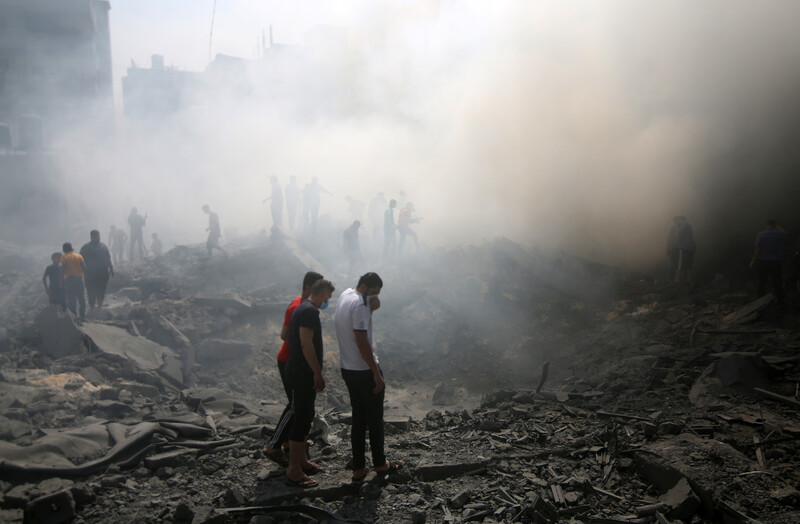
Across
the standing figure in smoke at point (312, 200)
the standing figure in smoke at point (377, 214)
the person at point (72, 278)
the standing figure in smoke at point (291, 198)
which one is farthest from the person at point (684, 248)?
the person at point (72, 278)

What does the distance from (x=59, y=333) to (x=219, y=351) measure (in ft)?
7.35

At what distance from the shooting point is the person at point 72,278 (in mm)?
8133

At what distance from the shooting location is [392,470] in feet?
12.5

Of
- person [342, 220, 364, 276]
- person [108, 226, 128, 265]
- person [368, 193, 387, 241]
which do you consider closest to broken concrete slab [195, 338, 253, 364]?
person [342, 220, 364, 276]

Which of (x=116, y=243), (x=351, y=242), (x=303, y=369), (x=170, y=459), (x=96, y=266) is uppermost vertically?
(x=116, y=243)

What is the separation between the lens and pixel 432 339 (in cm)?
935

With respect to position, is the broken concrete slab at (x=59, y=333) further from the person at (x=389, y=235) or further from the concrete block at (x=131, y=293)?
the person at (x=389, y=235)

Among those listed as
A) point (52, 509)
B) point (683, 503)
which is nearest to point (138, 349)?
point (52, 509)

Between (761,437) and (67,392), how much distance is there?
7.14 meters

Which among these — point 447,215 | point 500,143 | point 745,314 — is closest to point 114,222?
point 447,215

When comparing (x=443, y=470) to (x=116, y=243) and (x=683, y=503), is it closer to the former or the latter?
(x=683, y=503)

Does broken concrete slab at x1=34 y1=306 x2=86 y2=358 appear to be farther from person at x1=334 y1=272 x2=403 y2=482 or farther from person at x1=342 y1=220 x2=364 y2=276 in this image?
person at x1=334 y1=272 x2=403 y2=482

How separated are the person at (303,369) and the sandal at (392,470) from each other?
1.53ft

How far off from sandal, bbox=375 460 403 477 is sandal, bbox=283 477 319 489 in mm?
458
